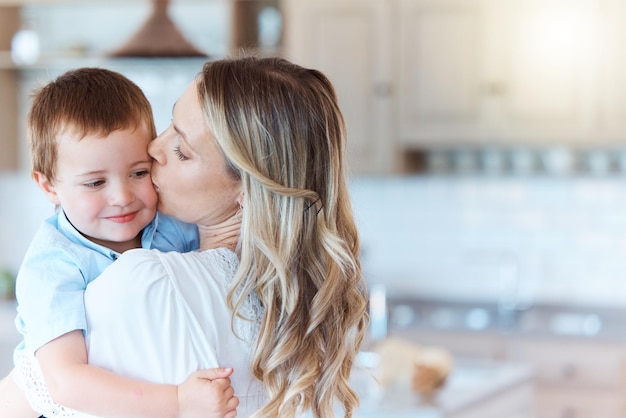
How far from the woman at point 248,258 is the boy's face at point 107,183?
0.13 feet

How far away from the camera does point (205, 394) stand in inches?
57.2

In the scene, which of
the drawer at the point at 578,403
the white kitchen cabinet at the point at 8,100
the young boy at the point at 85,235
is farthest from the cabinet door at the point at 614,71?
the young boy at the point at 85,235

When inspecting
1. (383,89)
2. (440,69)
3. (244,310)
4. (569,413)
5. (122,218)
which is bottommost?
(569,413)

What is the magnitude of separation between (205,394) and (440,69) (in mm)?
3608

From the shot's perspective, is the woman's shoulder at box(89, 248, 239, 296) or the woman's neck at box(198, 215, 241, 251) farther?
the woman's neck at box(198, 215, 241, 251)

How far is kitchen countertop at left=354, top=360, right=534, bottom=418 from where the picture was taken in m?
2.78

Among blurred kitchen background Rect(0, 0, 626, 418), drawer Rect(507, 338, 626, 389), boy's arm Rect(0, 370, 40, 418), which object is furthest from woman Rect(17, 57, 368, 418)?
drawer Rect(507, 338, 626, 389)

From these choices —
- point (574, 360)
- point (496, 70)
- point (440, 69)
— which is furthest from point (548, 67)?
point (574, 360)

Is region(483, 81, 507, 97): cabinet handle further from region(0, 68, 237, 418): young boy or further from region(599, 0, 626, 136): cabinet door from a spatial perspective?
region(0, 68, 237, 418): young boy

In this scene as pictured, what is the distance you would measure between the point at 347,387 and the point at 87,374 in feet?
1.46

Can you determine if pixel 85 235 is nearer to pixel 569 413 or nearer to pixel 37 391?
pixel 37 391

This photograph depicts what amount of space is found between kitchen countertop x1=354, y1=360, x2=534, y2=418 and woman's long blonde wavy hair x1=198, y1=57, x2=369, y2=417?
117 centimetres

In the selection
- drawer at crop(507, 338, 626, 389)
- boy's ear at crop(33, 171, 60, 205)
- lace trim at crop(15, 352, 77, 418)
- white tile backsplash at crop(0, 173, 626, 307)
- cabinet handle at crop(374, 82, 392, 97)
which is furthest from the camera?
white tile backsplash at crop(0, 173, 626, 307)

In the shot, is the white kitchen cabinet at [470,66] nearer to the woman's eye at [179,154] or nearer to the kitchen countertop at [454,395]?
the kitchen countertop at [454,395]
